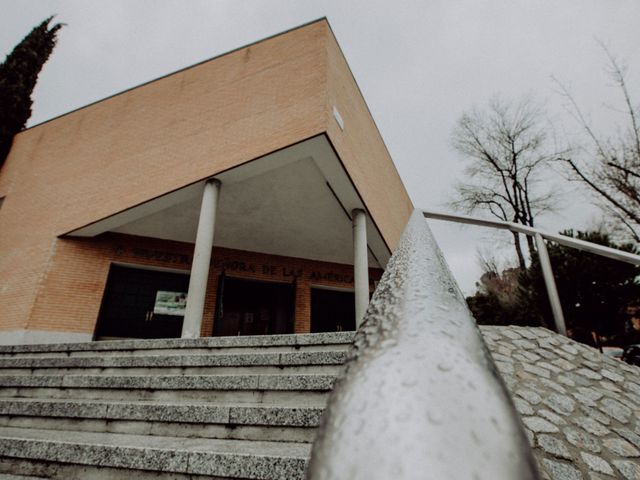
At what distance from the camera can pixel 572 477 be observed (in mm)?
1884

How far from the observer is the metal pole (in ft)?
10.2

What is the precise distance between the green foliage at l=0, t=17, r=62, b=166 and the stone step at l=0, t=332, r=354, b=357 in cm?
1160

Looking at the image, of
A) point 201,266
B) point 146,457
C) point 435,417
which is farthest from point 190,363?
point 201,266

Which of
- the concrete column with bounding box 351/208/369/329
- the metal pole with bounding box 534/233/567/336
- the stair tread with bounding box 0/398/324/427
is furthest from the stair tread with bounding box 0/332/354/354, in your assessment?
the concrete column with bounding box 351/208/369/329

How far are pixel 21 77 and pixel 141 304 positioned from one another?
12042 mm

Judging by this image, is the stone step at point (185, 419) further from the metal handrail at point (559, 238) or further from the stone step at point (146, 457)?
the metal handrail at point (559, 238)

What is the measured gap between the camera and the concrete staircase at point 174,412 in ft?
5.74

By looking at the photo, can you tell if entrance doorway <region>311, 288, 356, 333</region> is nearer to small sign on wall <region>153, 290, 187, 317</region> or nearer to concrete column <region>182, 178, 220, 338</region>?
small sign on wall <region>153, 290, 187, 317</region>

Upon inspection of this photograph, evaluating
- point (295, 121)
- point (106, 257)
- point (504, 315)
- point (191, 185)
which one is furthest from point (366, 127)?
point (504, 315)

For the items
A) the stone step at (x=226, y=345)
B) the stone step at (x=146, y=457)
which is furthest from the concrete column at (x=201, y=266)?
the stone step at (x=146, y=457)

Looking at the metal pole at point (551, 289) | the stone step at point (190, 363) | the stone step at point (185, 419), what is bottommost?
the stone step at point (185, 419)

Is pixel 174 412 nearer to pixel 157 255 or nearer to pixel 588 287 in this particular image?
pixel 588 287

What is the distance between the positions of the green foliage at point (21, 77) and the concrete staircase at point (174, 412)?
12306 millimetres

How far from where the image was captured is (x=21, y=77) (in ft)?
44.9
